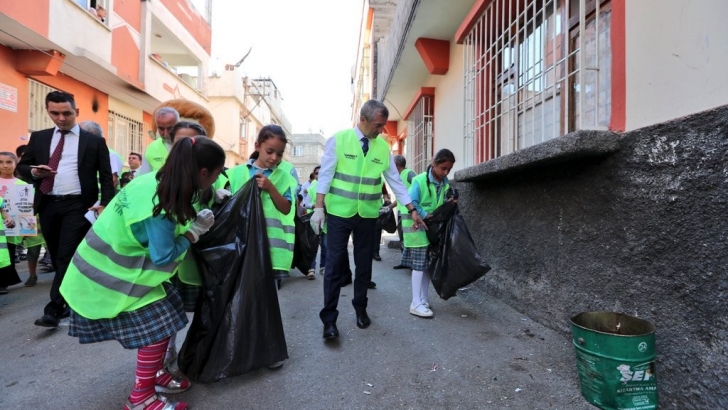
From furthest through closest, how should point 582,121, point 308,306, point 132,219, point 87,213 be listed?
point 308,306 → point 87,213 → point 582,121 → point 132,219

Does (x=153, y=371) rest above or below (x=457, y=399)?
above

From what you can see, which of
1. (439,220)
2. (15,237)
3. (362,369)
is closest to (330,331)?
(362,369)

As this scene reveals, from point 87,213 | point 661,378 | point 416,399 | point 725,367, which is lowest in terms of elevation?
point 416,399

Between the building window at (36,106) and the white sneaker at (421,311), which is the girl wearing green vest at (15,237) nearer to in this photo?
the building window at (36,106)

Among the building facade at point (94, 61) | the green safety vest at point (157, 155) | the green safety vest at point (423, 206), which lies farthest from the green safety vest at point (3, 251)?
the green safety vest at point (423, 206)

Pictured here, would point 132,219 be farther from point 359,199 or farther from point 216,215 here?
point 359,199

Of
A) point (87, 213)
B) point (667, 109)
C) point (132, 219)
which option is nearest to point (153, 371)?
point (132, 219)

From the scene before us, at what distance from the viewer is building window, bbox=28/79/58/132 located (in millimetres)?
7395

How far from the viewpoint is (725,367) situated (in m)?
1.64

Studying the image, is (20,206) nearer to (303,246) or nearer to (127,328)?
(303,246)

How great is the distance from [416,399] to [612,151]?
5.82 ft

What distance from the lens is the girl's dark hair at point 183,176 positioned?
1.62 metres

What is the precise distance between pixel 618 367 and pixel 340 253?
5.80 feet

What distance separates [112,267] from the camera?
169 cm
